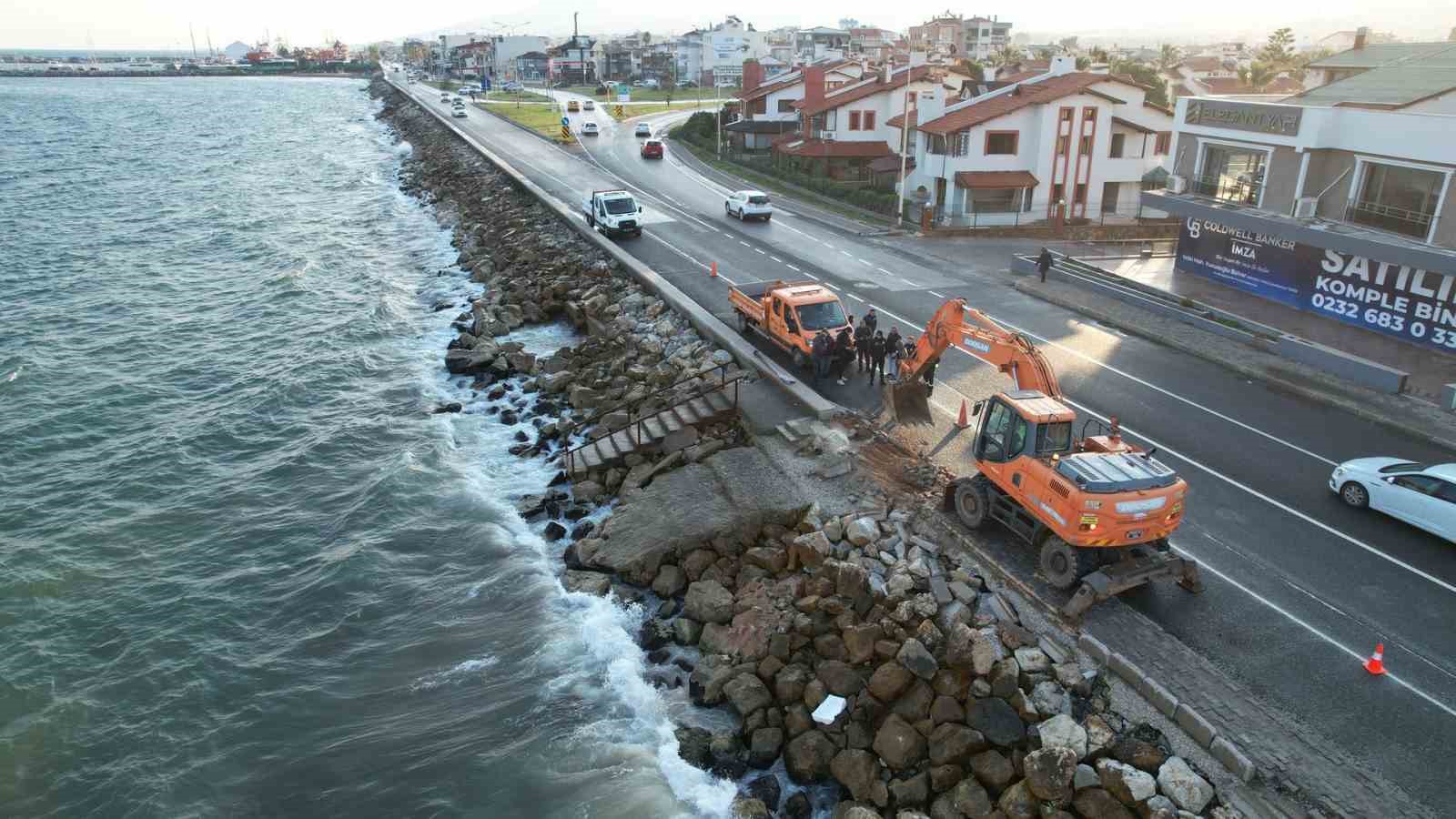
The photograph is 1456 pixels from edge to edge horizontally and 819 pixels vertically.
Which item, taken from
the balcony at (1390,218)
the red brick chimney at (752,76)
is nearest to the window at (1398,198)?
the balcony at (1390,218)

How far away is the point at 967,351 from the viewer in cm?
2030

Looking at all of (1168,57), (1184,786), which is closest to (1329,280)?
(1184,786)

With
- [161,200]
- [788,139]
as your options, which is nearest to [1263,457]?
[788,139]

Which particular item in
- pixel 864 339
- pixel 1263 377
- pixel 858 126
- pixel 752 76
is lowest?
pixel 1263 377

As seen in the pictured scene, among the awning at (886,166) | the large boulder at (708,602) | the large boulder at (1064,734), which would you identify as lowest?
the large boulder at (708,602)

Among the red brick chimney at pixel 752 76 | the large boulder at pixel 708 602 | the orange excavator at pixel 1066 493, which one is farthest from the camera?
the red brick chimney at pixel 752 76

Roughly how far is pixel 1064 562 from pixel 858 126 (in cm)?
5663

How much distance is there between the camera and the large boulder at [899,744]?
13.4 m

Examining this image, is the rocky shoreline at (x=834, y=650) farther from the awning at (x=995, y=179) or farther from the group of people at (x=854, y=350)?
the awning at (x=995, y=179)

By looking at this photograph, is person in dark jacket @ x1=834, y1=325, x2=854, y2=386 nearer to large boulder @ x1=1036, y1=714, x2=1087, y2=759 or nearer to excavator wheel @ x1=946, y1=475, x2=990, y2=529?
excavator wheel @ x1=946, y1=475, x2=990, y2=529

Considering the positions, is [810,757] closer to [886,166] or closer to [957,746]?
[957,746]

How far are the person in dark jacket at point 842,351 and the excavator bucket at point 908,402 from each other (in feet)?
7.04

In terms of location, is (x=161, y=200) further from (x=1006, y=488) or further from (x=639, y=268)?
(x=1006, y=488)

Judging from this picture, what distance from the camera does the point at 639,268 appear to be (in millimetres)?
36906
